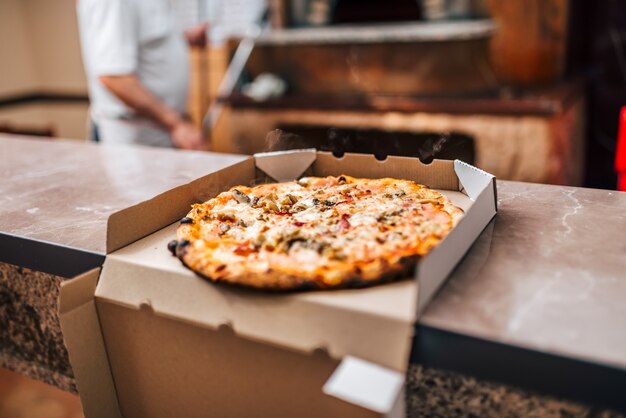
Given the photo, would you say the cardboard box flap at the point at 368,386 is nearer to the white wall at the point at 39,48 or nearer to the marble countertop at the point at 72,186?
the marble countertop at the point at 72,186

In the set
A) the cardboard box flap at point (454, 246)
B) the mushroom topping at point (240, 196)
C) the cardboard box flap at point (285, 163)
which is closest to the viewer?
the cardboard box flap at point (454, 246)

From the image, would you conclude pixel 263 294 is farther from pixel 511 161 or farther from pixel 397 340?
pixel 511 161

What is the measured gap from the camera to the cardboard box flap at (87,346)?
914 mm

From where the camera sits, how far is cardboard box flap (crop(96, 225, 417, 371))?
0.73 meters

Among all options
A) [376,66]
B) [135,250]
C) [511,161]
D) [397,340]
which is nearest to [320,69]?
[376,66]

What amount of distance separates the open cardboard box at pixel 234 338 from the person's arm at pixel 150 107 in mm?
1684

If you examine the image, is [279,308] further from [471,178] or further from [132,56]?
[132,56]

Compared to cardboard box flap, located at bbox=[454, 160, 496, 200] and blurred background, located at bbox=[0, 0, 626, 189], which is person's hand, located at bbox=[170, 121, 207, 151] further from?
cardboard box flap, located at bbox=[454, 160, 496, 200]

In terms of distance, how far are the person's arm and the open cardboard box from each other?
5.52 feet

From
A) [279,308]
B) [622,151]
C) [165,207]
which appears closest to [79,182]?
[165,207]

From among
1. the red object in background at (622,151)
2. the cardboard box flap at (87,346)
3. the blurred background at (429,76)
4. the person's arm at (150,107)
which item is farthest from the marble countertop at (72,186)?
the blurred background at (429,76)

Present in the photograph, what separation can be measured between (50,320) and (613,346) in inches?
42.0

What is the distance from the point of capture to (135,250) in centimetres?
99

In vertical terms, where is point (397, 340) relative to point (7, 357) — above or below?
above
